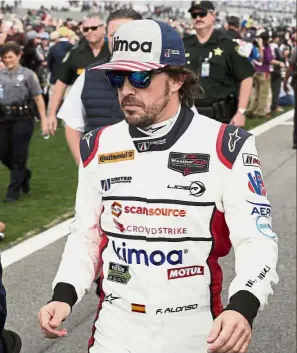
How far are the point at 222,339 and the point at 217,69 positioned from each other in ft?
18.2

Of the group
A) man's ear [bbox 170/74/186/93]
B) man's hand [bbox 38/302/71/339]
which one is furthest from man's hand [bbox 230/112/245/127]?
man's hand [bbox 38/302/71/339]

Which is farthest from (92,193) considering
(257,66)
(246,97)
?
(257,66)

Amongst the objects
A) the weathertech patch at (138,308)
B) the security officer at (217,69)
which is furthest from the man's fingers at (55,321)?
the security officer at (217,69)

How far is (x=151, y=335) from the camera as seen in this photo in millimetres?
2818

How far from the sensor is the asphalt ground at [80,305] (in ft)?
17.8

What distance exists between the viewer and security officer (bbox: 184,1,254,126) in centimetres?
772

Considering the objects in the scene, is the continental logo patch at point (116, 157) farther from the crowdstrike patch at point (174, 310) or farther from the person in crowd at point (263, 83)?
the person in crowd at point (263, 83)

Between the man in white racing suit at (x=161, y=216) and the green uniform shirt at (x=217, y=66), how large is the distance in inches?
188

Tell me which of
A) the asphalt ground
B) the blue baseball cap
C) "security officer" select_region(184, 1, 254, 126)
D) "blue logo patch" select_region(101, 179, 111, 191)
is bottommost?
the asphalt ground

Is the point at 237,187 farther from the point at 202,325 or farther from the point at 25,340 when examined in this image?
the point at 25,340

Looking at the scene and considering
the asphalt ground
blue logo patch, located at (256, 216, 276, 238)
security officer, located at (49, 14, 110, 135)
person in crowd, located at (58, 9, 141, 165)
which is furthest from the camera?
security officer, located at (49, 14, 110, 135)

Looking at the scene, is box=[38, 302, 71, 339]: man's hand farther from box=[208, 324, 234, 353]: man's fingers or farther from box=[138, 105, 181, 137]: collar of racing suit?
box=[138, 105, 181, 137]: collar of racing suit

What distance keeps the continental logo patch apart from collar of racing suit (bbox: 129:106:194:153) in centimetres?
3

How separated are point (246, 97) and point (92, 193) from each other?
198 inches
